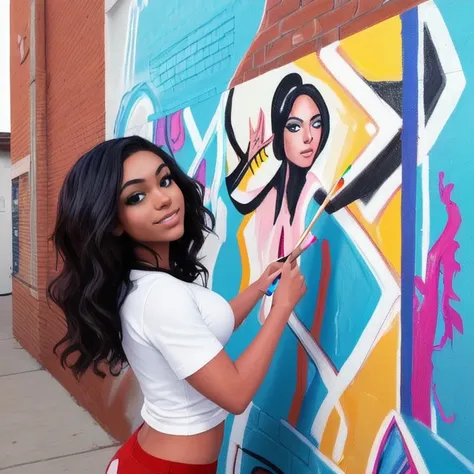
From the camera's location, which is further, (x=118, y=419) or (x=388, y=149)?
(x=118, y=419)

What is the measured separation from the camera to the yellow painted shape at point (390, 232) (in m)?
1.62

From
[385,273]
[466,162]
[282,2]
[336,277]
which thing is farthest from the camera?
[282,2]

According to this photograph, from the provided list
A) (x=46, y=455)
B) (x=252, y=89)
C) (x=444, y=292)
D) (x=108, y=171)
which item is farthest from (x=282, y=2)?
(x=46, y=455)

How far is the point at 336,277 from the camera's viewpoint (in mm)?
1880

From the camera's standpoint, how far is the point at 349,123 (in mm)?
1833

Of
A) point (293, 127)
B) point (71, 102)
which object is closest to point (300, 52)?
point (293, 127)

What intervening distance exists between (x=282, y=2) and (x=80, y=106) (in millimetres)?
3153

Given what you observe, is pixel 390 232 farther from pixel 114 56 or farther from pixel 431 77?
pixel 114 56

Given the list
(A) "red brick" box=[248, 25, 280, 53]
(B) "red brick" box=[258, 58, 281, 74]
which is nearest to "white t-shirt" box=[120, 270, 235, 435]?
(B) "red brick" box=[258, 58, 281, 74]

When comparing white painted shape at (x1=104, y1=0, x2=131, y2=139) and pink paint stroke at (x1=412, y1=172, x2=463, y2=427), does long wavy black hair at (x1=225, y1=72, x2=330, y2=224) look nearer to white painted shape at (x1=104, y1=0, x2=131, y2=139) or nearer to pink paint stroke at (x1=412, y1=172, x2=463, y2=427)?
pink paint stroke at (x1=412, y1=172, x2=463, y2=427)

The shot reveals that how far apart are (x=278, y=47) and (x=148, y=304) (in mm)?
1295

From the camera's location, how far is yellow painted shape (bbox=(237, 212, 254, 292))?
2430 millimetres

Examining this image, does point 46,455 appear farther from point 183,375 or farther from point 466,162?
point 466,162

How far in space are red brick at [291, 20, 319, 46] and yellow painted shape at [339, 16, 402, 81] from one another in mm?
213
